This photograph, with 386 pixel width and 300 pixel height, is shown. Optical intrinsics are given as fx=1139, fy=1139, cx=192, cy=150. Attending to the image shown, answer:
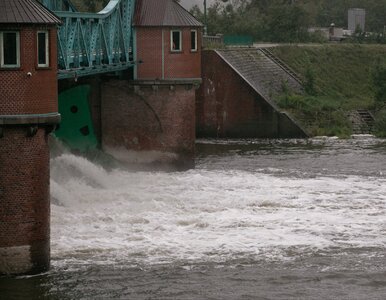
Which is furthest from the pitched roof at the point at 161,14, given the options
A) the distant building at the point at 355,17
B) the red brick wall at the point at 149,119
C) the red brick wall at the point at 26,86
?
the distant building at the point at 355,17

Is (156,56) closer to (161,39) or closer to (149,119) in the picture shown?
(161,39)

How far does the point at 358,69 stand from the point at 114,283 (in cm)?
5248

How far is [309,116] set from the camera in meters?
63.2

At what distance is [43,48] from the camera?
1065 inches

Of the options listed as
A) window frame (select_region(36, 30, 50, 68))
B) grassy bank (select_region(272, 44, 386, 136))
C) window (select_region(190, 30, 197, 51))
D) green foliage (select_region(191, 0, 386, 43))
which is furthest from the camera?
green foliage (select_region(191, 0, 386, 43))

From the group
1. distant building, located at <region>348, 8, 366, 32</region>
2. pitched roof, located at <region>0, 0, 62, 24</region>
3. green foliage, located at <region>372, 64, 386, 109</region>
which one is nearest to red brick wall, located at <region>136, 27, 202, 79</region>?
pitched roof, located at <region>0, 0, 62, 24</region>

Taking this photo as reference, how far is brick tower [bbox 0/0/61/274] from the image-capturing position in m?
25.7

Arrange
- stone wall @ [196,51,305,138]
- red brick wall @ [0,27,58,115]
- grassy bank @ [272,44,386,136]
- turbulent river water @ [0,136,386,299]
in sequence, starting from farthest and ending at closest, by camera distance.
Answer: grassy bank @ [272,44,386,136] → stone wall @ [196,51,305,138] → red brick wall @ [0,27,58,115] → turbulent river water @ [0,136,386,299]

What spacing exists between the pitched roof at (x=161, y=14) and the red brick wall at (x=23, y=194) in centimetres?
2160

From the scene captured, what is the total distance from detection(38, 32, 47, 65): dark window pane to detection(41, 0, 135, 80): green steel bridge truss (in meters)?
8.24

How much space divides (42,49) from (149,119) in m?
20.5

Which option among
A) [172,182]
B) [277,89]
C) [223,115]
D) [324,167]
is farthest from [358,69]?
[172,182]

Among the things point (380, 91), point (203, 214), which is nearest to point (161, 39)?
point (203, 214)

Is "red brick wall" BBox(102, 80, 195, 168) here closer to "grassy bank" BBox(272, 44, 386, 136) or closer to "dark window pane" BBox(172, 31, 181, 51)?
"dark window pane" BBox(172, 31, 181, 51)
